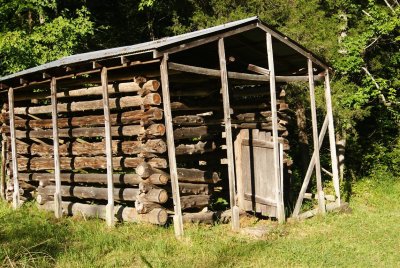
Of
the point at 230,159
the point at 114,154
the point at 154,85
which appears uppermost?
the point at 154,85

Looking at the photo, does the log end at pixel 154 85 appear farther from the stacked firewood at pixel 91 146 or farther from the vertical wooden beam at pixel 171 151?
the vertical wooden beam at pixel 171 151

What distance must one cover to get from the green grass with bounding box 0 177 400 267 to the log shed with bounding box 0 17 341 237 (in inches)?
19.4

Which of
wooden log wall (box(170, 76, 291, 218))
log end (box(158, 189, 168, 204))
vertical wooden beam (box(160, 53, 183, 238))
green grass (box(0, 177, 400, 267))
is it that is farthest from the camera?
wooden log wall (box(170, 76, 291, 218))

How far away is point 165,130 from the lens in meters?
8.70

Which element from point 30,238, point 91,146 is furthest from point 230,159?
point 30,238

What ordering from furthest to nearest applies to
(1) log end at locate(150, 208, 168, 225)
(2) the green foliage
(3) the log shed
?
1. (2) the green foliage
2. (3) the log shed
3. (1) log end at locate(150, 208, 168, 225)

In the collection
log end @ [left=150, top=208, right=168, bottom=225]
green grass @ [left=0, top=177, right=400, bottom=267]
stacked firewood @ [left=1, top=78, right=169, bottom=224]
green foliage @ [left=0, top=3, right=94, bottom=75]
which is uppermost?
green foliage @ [left=0, top=3, right=94, bottom=75]

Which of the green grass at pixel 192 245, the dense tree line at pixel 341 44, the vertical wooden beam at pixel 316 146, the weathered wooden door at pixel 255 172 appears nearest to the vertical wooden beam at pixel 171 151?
the green grass at pixel 192 245

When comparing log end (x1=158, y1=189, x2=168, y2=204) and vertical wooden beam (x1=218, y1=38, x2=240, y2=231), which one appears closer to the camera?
log end (x1=158, y1=189, x2=168, y2=204)

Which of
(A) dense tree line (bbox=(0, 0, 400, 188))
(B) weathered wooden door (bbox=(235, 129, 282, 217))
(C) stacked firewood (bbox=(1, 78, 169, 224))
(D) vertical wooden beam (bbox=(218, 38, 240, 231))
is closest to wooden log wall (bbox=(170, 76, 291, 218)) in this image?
(B) weathered wooden door (bbox=(235, 129, 282, 217))

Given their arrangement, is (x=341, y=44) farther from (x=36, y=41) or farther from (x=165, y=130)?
(x=36, y=41)

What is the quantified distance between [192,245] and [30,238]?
107 inches

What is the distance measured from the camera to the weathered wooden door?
33.6ft

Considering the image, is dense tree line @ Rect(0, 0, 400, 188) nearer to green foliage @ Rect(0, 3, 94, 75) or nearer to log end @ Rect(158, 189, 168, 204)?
green foliage @ Rect(0, 3, 94, 75)
